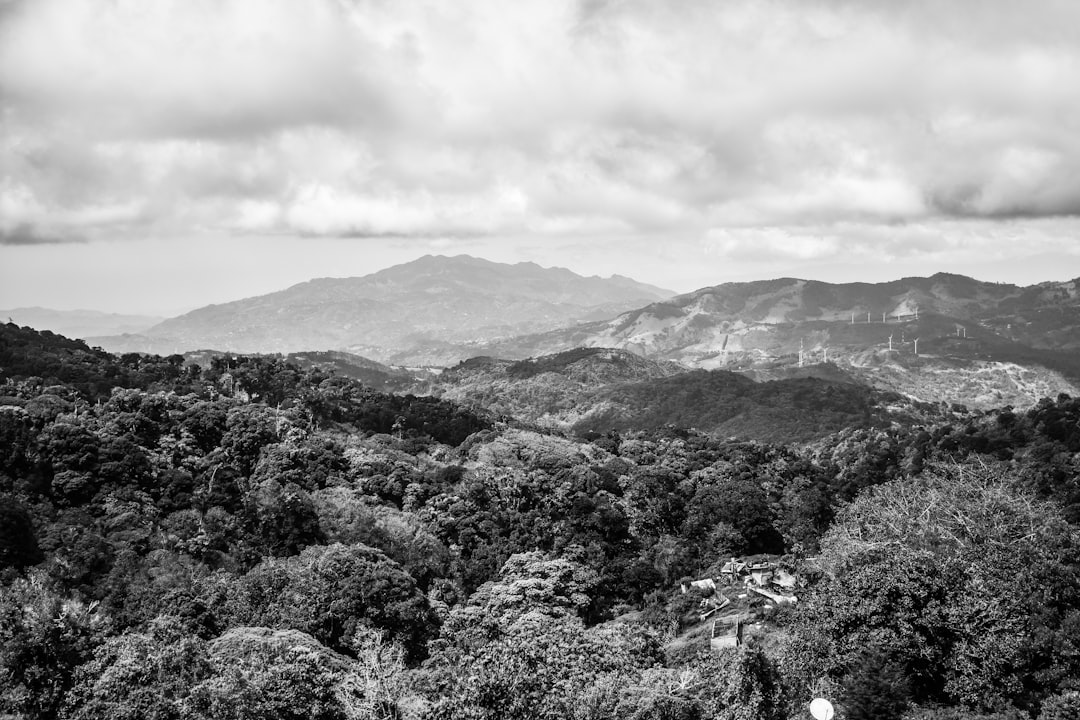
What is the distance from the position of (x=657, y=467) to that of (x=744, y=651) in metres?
A: 49.1

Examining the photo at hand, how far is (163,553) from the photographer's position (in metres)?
39.8

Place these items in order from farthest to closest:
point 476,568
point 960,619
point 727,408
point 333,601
→ point 727,408 → point 476,568 → point 333,601 → point 960,619

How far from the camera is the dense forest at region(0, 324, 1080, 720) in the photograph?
22.6 meters

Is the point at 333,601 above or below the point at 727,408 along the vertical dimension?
above

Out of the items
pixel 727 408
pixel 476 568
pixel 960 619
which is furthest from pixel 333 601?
pixel 727 408

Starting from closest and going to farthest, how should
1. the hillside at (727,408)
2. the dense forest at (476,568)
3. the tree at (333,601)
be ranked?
the dense forest at (476,568) < the tree at (333,601) < the hillside at (727,408)

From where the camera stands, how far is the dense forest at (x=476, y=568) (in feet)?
74.3

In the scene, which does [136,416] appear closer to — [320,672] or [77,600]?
[77,600]

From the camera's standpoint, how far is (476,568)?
160 ft

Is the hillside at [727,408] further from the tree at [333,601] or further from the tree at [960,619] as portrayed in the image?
the tree at [960,619]

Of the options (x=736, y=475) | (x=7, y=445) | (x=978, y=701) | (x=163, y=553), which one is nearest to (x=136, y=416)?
(x=7, y=445)

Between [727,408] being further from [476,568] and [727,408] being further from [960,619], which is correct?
[960,619]

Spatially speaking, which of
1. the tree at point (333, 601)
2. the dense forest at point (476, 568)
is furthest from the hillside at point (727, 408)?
the tree at point (333, 601)

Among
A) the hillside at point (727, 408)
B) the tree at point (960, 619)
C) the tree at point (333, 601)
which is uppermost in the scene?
the tree at point (960, 619)
